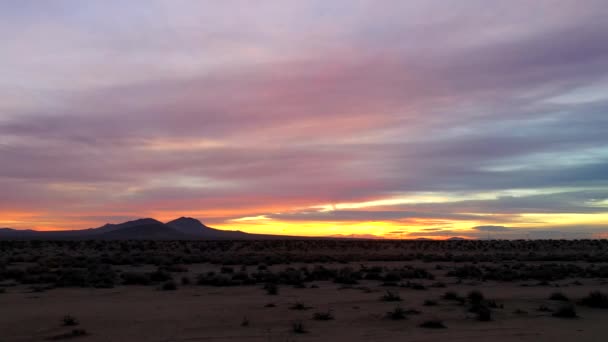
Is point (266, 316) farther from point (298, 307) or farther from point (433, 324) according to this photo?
point (433, 324)

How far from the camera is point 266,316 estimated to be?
1659 cm

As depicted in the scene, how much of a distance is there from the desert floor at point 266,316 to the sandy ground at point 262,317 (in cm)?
3

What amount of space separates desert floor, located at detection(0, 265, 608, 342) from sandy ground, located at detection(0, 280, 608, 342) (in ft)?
0.09

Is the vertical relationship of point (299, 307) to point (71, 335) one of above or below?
above

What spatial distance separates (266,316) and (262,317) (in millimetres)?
185

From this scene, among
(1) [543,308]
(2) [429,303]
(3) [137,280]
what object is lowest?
(1) [543,308]

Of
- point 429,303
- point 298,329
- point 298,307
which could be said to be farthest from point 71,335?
point 429,303

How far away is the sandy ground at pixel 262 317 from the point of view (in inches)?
543

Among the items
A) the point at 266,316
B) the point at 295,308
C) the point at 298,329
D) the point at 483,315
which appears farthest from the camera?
the point at 295,308

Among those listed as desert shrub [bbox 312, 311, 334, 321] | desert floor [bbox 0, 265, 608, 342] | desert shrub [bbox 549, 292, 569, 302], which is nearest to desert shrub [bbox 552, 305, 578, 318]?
desert floor [bbox 0, 265, 608, 342]

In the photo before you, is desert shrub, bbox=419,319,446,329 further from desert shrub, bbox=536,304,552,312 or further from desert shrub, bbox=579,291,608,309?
desert shrub, bbox=579,291,608,309

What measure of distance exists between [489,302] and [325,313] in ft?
21.2

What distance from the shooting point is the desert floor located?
13820 mm

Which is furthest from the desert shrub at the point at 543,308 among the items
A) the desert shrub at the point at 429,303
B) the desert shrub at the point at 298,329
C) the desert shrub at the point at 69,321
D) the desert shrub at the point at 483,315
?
the desert shrub at the point at 69,321
